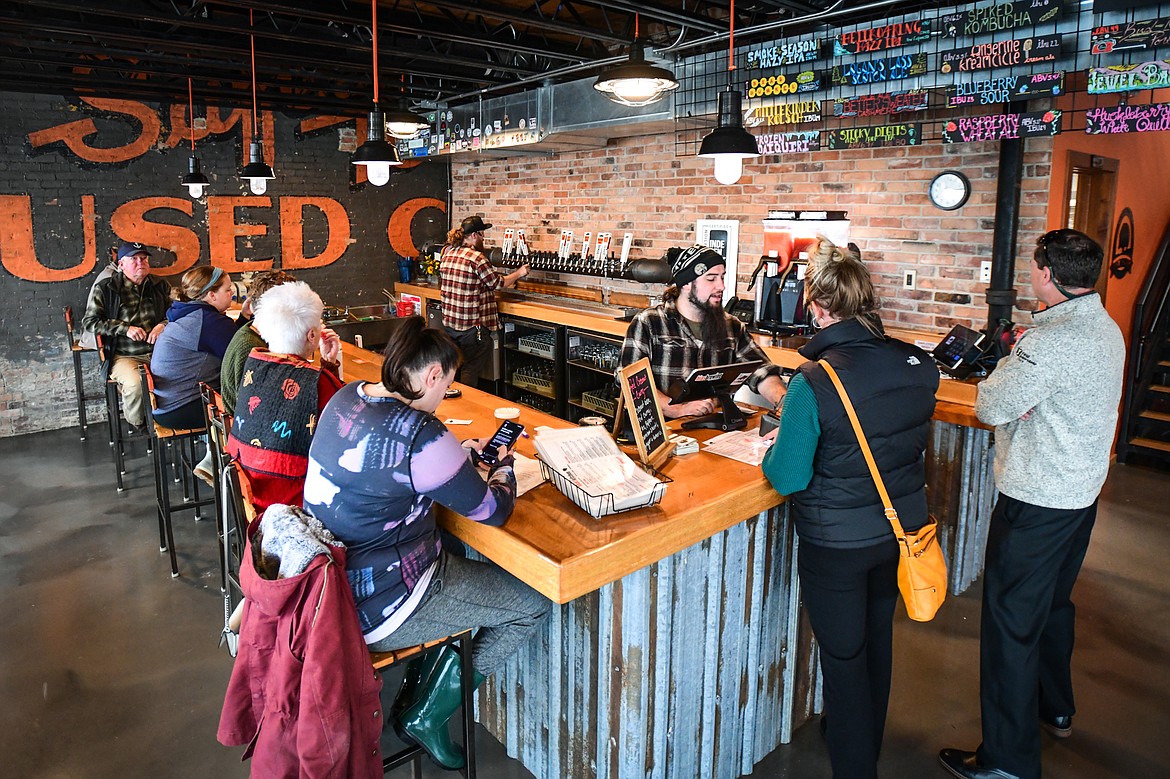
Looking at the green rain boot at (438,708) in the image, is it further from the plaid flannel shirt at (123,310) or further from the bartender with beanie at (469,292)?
the plaid flannel shirt at (123,310)

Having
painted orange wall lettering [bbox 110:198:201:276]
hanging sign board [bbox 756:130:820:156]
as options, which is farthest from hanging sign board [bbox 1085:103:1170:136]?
painted orange wall lettering [bbox 110:198:201:276]

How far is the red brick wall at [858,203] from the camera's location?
187 inches

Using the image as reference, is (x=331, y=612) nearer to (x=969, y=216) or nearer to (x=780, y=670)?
(x=780, y=670)

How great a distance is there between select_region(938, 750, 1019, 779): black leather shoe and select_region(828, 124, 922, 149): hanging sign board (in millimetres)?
3229

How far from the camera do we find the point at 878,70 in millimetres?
4488

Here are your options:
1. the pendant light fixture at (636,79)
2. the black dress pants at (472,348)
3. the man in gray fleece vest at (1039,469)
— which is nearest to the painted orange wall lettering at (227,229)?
the black dress pants at (472,348)

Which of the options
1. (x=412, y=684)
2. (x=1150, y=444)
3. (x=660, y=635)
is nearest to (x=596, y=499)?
(x=660, y=635)

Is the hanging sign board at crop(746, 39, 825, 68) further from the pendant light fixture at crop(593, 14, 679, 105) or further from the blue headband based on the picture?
the blue headband

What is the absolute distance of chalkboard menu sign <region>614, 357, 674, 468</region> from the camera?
2.67 m

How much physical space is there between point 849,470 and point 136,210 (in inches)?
309

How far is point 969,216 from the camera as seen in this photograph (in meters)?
4.79

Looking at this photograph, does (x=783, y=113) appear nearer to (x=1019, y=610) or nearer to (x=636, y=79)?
(x=636, y=79)

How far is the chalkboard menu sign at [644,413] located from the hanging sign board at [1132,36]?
2695 millimetres

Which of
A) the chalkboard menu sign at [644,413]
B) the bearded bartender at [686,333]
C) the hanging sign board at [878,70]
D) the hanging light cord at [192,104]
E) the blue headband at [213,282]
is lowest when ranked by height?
the chalkboard menu sign at [644,413]
